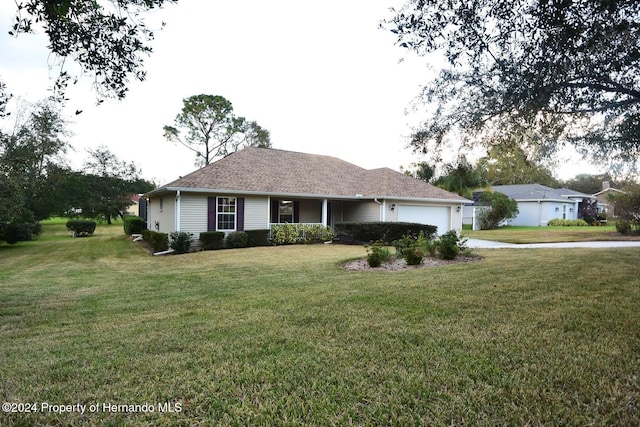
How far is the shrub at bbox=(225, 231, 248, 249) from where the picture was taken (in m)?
15.3

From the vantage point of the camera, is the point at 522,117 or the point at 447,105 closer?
the point at 522,117

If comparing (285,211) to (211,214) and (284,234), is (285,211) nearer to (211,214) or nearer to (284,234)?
(284,234)

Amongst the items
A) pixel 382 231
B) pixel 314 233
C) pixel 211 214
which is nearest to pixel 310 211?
pixel 314 233

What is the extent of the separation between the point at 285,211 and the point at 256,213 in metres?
2.46

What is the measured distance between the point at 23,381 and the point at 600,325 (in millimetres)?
6021

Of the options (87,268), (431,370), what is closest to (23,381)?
(431,370)

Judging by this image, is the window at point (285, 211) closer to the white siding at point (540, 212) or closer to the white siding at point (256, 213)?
the white siding at point (256, 213)

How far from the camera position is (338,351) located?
345 cm

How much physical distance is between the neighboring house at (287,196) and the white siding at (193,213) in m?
0.02

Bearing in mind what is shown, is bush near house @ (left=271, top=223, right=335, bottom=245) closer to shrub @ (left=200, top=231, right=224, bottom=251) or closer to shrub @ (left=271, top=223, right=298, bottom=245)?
shrub @ (left=271, top=223, right=298, bottom=245)

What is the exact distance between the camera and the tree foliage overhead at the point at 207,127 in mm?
30234

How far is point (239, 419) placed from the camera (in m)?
2.35

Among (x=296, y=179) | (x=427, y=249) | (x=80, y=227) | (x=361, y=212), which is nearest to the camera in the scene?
(x=427, y=249)

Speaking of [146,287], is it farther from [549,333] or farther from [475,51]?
[475,51]
